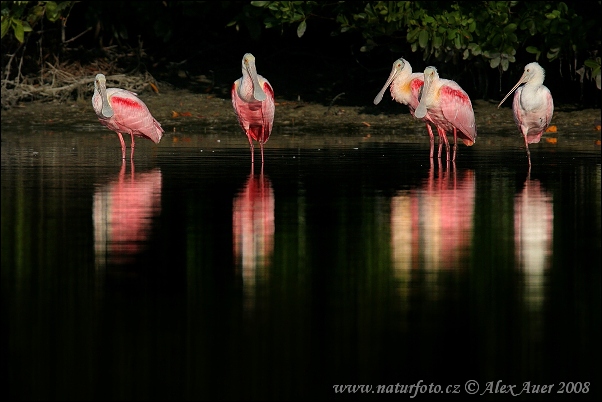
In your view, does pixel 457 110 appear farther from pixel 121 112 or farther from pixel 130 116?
pixel 121 112

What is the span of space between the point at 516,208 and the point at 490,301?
3993mm

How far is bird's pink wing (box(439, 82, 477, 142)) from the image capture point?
57.2ft

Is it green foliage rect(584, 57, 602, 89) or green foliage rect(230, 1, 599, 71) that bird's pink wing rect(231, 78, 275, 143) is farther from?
green foliage rect(584, 57, 602, 89)

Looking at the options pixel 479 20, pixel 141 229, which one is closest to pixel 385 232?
pixel 141 229

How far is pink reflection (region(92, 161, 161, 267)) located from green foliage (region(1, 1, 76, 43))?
313 inches

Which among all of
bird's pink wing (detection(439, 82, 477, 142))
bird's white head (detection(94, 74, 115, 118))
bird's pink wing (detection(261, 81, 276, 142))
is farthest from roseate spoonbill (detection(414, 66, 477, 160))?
bird's white head (detection(94, 74, 115, 118))

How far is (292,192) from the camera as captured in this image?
12586mm

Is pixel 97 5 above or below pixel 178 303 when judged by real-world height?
above

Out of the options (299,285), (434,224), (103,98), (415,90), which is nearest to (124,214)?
(434,224)

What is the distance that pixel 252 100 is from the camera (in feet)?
55.3

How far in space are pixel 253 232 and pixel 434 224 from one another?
131cm

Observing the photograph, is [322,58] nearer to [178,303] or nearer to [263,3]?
[263,3]

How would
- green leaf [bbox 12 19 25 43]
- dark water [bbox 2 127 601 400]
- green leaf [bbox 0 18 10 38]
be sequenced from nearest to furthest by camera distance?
dark water [bbox 2 127 601 400] → green leaf [bbox 12 19 25 43] → green leaf [bbox 0 18 10 38]

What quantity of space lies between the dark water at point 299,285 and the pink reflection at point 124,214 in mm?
23
